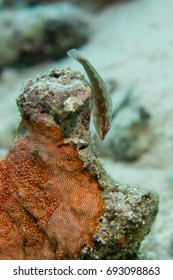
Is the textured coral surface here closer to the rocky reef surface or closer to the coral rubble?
the coral rubble

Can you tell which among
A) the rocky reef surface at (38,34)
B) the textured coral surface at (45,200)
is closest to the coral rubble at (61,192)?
the textured coral surface at (45,200)

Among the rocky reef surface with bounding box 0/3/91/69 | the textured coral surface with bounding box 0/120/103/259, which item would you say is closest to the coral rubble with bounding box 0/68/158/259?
the textured coral surface with bounding box 0/120/103/259

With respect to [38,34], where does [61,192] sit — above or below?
below

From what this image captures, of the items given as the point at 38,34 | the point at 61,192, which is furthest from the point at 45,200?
the point at 38,34

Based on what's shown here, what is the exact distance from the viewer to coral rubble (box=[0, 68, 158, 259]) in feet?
5.87

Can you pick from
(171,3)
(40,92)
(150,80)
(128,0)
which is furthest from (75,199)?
(128,0)

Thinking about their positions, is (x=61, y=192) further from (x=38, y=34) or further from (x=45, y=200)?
(x=38, y=34)

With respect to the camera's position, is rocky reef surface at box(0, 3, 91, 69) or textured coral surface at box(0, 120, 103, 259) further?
rocky reef surface at box(0, 3, 91, 69)

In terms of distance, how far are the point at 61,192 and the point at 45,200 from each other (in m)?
0.09

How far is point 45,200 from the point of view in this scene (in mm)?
1855

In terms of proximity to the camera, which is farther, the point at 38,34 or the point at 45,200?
the point at 38,34

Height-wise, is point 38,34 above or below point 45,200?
above

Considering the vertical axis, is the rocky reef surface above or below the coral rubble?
above

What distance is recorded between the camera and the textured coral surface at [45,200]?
1.81 metres
